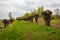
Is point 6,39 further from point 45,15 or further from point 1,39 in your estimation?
point 45,15

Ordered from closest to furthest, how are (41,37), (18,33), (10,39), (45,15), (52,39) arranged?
(52,39) → (41,37) → (10,39) → (18,33) → (45,15)

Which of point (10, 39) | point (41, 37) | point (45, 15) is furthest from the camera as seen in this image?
point (45, 15)

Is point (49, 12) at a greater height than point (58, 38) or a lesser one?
greater

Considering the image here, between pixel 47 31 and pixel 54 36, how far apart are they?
306 centimetres

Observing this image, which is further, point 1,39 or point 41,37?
point 1,39

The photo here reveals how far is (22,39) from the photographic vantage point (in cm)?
2114

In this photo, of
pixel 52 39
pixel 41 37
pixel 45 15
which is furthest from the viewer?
pixel 45 15

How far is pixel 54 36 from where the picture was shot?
20.6 meters

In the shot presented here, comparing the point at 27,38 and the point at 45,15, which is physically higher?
the point at 45,15

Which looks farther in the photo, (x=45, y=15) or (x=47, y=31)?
(x=45, y=15)

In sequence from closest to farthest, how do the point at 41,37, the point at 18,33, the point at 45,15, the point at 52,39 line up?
the point at 52,39
the point at 41,37
the point at 18,33
the point at 45,15

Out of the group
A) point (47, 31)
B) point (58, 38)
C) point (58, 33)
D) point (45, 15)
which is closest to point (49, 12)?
point (45, 15)

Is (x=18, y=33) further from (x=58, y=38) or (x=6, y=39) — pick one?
(x=58, y=38)

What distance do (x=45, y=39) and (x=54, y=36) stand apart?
4.05 ft
